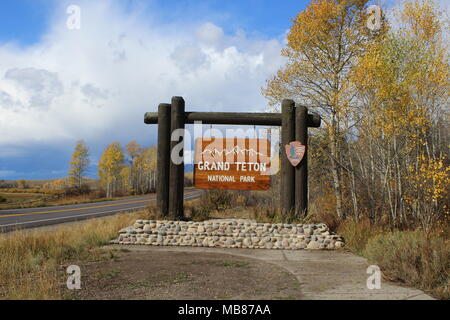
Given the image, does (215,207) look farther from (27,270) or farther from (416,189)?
(27,270)

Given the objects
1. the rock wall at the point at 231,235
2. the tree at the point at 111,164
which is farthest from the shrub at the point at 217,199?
the tree at the point at 111,164

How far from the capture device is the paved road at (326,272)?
5242 mm

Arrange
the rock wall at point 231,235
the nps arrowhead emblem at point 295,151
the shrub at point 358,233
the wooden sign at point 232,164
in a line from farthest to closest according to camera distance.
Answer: the wooden sign at point 232,164 → the nps arrowhead emblem at point 295,151 → the rock wall at point 231,235 → the shrub at point 358,233

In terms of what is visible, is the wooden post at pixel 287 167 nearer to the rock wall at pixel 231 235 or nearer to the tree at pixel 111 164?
the rock wall at pixel 231 235

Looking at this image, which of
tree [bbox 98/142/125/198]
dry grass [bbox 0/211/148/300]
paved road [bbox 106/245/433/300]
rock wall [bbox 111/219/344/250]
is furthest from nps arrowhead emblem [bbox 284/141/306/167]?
tree [bbox 98/142/125/198]

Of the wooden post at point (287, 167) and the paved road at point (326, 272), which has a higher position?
the wooden post at point (287, 167)

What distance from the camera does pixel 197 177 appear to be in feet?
36.0

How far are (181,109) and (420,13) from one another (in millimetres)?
10457

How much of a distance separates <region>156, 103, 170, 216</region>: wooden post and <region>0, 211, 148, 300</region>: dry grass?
0.78 m

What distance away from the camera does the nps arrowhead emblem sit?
10.6 m

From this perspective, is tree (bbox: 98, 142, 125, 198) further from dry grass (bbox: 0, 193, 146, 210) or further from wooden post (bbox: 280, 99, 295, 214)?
wooden post (bbox: 280, 99, 295, 214)

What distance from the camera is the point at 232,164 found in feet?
36.0

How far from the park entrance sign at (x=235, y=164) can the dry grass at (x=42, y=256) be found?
1.35 m
